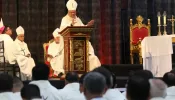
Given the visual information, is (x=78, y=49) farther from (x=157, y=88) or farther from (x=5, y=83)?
(x=157, y=88)

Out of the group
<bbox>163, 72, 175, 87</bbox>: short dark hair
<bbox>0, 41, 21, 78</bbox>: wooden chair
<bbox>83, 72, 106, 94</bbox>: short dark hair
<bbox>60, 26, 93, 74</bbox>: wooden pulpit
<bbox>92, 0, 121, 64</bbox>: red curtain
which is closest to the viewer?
<bbox>83, 72, 106, 94</bbox>: short dark hair

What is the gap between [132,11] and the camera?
1473 centimetres

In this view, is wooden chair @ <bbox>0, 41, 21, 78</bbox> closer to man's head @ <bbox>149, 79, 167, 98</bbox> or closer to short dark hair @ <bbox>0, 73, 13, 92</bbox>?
short dark hair @ <bbox>0, 73, 13, 92</bbox>

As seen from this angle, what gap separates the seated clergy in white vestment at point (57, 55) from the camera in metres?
11.6

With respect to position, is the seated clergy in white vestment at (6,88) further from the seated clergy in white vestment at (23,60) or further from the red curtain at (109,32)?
the red curtain at (109,32)

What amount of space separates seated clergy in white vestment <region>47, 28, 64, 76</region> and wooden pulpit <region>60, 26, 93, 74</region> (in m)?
1.51

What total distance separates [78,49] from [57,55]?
1841 mm

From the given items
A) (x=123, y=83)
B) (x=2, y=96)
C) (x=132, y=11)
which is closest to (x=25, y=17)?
(x=132, y=11)

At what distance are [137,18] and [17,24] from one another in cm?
369

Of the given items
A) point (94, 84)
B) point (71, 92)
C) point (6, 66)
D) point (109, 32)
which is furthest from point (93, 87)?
point (109, 32)

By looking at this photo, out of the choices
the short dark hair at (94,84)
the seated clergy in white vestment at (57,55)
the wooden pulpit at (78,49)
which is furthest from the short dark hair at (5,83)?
the seated clergy in white vestment at (57,55)

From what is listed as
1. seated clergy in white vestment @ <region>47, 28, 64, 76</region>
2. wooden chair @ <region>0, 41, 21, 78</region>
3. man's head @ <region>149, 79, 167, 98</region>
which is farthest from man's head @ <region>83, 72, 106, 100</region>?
seated clergy in white vestment @ <region>47, 28, 64, 76</region>

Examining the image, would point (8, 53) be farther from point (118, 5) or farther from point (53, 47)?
point (118, 5)

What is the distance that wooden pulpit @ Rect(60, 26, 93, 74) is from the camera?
9.95 m
